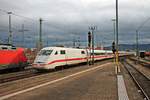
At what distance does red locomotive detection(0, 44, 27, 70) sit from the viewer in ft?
90.9

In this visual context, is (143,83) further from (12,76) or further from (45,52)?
(45,52)

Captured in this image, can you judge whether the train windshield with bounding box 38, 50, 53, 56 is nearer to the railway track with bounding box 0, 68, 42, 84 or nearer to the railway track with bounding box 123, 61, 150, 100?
the railway track with bounding box 0, 68, 42, 84

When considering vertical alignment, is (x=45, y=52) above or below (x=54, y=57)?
above

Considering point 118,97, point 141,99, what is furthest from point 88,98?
point 141,99

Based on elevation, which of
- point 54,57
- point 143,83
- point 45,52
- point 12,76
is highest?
point 45,52

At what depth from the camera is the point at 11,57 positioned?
95.7ft

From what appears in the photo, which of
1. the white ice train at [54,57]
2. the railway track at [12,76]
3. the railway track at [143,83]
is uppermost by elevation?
the white ice train at [54,57]

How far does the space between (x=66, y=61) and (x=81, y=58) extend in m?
9.50

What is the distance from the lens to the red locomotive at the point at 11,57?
90.9 feet

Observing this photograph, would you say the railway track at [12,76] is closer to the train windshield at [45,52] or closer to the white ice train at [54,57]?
the white ice train at [54,57]

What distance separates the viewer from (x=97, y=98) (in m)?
13.5

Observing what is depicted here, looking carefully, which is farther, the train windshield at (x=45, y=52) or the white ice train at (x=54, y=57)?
the train windshield at (x=45, y=52)

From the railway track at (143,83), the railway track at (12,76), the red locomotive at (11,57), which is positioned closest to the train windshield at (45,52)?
the red locomotive at (11,57)

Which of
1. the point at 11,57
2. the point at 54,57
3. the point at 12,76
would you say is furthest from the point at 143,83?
the point at 11,57
